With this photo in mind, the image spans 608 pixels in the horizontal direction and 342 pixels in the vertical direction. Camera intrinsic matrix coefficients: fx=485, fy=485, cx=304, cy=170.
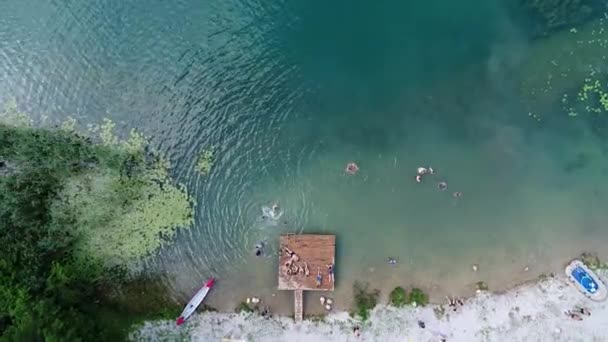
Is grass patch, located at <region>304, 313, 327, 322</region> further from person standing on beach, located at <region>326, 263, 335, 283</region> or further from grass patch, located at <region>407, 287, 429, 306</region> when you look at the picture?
grass patch, located at <region>407, 287, 429, 306</region>

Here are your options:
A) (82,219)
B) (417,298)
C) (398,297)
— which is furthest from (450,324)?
(82,219)

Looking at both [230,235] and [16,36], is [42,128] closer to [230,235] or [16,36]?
[16,36]

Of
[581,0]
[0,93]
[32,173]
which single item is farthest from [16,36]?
[581,0]

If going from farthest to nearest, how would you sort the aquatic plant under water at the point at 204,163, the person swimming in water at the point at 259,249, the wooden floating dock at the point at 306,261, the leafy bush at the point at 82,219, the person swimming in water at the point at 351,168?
the aquatic plant under water at the point at 204,163
the person swimming in water at the point at 351,168
the person swimming in water at the point at 259,249
the wooden floating dock at the point at 306,261
the leafy bush at the point at 82,219

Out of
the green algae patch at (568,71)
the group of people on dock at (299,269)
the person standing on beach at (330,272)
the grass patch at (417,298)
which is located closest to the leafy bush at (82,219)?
the group of people on dock at (299,269)

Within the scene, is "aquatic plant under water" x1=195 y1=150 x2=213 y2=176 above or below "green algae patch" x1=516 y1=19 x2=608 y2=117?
below

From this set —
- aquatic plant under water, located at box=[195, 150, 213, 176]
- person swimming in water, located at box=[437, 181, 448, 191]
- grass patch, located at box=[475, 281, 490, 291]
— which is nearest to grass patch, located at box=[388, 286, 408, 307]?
grass patch, located at box=[475, 281, 490, 291]

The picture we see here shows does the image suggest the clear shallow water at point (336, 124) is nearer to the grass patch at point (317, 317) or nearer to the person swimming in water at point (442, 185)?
the person swimming in water at point (442, 185)
